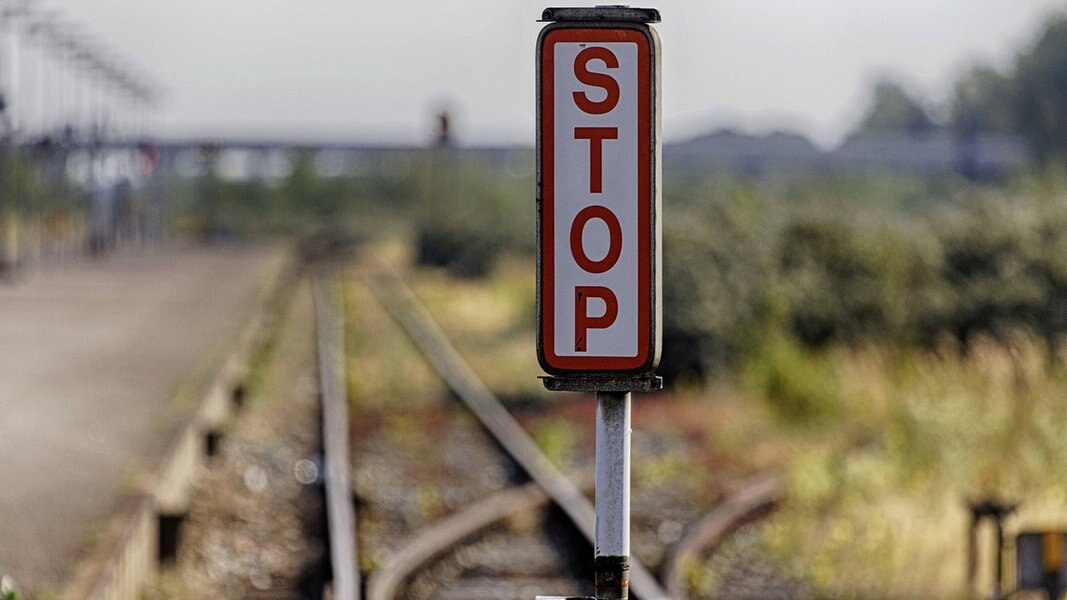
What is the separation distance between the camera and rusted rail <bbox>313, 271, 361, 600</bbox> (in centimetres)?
766

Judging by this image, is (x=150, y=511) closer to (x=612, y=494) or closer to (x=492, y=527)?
(x=492, y=527)

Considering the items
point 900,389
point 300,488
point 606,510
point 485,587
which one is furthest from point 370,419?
point 606,510

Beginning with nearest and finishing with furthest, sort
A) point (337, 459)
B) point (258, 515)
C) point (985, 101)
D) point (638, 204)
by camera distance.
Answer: point (638, 204) → point (258, 515) → point (337, 459) → point (985, 101)

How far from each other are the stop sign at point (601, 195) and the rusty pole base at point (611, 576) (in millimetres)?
440

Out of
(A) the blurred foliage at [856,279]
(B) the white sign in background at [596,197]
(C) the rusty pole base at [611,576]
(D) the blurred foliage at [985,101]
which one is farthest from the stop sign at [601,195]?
(D) the blurred foliage at [985,101]

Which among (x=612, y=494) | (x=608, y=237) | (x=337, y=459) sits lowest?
(x=337, y=459)

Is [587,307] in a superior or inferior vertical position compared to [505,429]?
superior

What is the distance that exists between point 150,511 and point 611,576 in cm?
577

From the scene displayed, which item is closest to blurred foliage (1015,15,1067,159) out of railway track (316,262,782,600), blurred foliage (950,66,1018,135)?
blurred foliage (950,66,1018,135)

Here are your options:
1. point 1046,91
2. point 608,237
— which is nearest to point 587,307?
point 608,237

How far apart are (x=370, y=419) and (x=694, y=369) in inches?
142

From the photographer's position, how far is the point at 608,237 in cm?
301

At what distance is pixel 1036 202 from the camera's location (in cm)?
1683

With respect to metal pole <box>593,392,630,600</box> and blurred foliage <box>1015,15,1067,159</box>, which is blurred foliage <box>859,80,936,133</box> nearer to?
blurred foliage <box>1015,15,1067,159</box>
